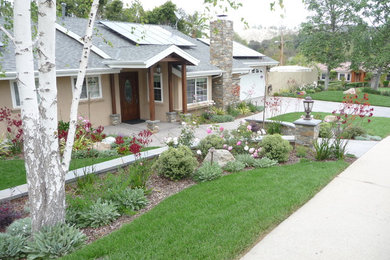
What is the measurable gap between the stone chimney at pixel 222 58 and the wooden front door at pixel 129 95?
405cm

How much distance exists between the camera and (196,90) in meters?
14.9

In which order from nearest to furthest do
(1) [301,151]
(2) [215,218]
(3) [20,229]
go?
(3) [20,229] → (2) [215,218] → (1) [301,151]

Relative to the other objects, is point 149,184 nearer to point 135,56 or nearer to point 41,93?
point 41,93

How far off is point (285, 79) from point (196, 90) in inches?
524

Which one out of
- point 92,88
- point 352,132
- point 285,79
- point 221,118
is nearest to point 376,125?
point 352,132

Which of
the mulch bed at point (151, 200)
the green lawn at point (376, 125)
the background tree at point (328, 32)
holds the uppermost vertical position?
the background tree at point (328, 32)

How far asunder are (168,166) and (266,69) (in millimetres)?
19283

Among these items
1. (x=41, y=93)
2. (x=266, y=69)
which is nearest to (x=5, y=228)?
(x=41, y=93)

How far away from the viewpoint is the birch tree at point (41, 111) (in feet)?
11.9

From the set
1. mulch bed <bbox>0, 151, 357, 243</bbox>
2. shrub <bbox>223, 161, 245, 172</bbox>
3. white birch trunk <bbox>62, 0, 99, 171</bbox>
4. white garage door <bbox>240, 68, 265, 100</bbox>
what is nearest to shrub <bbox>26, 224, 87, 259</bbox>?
mulch bed <bbox>0, 151, 357, 243</bbox>

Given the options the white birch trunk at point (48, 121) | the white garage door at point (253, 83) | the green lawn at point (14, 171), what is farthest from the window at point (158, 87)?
the white birch trunk at point (48, 121)

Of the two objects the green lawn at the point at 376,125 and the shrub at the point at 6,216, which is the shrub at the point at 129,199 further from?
the green lawn at the point at 376,125

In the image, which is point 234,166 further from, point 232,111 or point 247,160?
point 232,111

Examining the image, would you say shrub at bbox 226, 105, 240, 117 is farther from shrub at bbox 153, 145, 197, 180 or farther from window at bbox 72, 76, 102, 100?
shrub at bbox 153, 145, 197, 180
